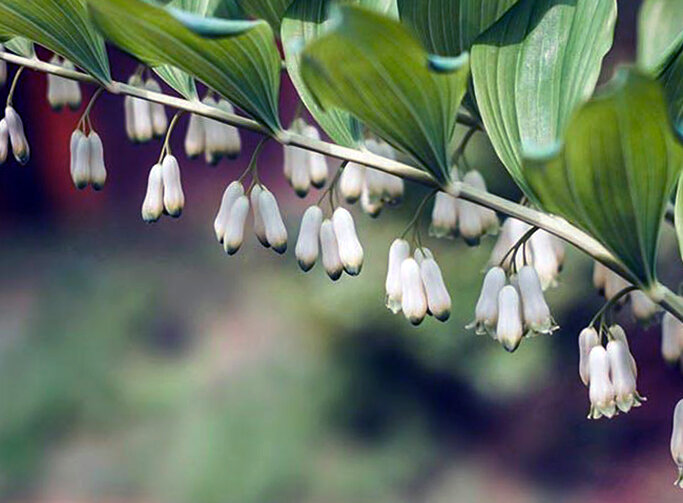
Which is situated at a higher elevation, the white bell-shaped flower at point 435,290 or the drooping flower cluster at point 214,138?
the drooping flower cluster at point 214,138

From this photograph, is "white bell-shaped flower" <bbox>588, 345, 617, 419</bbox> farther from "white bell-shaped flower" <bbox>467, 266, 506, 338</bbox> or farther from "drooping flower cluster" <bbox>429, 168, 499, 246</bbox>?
"drooping flower cluster" <bbox>429, 168, 499, 246</bbox>

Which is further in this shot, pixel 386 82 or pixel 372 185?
pixel 372 185

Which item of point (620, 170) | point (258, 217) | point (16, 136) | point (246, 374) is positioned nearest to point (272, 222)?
point (258, 217)

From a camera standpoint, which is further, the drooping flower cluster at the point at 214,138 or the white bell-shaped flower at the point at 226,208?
the drooping flower cluster at the point at 214,138

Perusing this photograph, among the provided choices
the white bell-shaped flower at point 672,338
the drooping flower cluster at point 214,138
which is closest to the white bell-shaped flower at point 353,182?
the drooping flower cluster at point 214,138

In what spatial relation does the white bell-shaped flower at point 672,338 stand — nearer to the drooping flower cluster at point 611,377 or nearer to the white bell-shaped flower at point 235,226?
the drooping flower cluster at point 611,377

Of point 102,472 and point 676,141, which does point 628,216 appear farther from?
point 102,472

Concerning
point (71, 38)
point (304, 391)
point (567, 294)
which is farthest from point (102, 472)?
point (71, 38)

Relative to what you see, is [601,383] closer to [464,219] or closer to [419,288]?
[419,288]
